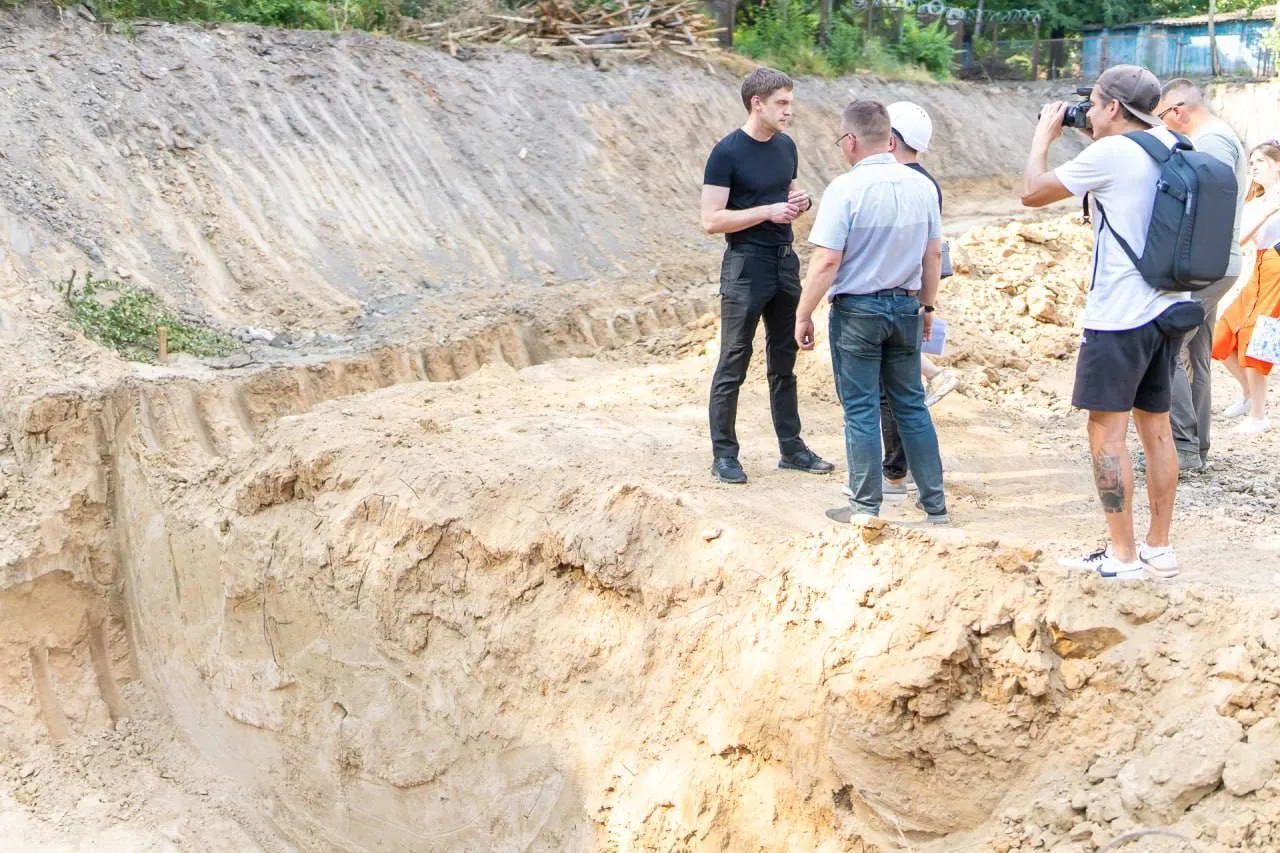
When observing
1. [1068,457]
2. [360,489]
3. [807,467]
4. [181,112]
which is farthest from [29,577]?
[1068,457]

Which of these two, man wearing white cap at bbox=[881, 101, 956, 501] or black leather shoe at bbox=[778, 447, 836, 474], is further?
black leather shoe at bbox=[778, 447, 836, 474]

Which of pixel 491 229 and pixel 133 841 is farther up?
pixel 491 229

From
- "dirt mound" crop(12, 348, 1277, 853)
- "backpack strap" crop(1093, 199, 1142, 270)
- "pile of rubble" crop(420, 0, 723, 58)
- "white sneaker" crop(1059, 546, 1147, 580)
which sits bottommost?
"dirt mound" crop(12, 348, 1277, 853)

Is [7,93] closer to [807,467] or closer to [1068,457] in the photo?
[807,467]

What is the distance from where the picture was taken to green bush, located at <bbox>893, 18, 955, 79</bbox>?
23.8 m

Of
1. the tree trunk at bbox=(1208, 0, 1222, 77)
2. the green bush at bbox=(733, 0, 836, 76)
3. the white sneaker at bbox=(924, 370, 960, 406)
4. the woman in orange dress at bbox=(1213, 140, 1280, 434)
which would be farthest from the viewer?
the tree trunk at bbox=(1208, 0, 1222, 77)

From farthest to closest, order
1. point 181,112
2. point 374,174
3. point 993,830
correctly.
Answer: point 374,174
point 181,112
point 993,830

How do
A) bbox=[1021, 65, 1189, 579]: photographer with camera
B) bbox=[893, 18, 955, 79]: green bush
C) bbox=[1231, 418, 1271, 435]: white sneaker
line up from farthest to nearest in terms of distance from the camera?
bbox=[893, 18, 955, 79]: green bush → bbox=[1231, 418, 1271, 435]: white sneaker → bbox=[1021, 65, 1189, 579]: photographer with camera

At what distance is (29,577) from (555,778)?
3.81 m

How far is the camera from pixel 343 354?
916 centimetres

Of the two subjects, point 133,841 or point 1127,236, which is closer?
point 1127,236

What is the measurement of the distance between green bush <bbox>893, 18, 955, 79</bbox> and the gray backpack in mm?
20323

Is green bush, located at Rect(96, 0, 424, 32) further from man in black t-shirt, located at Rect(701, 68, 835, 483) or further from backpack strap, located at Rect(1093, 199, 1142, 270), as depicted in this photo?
backpack strap, located at Rect(1093, 199, 1142, 270)

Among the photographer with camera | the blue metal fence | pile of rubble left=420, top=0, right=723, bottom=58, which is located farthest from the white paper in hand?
the blue metal fence
